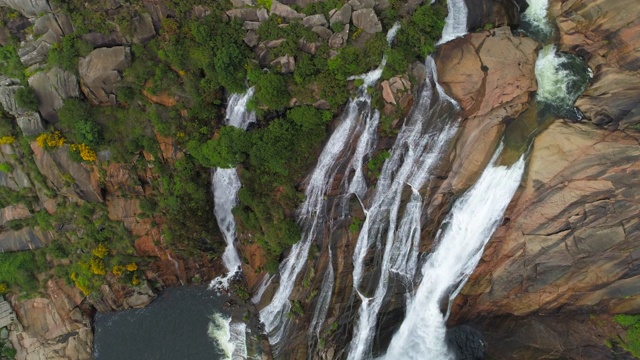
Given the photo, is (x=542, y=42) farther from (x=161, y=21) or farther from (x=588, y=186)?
(x=161, y=21)

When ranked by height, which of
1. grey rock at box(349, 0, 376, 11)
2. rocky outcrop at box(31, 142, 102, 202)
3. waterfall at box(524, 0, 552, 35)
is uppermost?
grey rock at box(349, 0, 376, 11)

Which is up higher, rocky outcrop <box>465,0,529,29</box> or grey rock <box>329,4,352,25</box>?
grey rock <box>329,4,352,25</box>

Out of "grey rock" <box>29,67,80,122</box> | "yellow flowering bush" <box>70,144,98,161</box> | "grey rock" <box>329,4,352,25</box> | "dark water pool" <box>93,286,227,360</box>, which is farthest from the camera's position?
"dark water pool" <box>93,286,227,360</box>

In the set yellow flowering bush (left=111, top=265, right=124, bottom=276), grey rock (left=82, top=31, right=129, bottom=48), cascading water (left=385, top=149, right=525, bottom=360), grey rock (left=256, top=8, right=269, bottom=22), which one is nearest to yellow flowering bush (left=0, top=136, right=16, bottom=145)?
grey rock (left=82, top=31, right=129, bottom=48)

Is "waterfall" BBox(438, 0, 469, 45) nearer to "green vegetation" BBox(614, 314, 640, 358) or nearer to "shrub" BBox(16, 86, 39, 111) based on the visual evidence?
"green vegetation" BBox(614, 314, 640, 358)

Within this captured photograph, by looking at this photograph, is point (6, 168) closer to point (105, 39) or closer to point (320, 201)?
point (105, 39)

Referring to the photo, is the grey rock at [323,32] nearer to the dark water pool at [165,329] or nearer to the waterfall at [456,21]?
the waterfall at [456,21]
